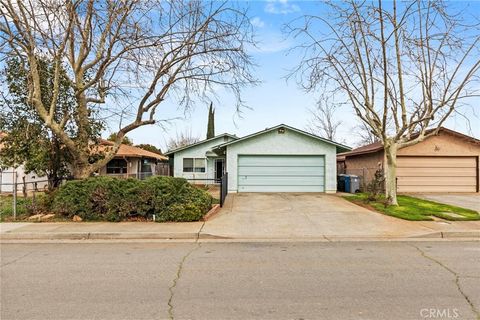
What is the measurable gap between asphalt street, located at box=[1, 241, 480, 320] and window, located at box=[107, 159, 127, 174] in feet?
75.2

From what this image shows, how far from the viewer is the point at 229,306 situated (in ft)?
14.4

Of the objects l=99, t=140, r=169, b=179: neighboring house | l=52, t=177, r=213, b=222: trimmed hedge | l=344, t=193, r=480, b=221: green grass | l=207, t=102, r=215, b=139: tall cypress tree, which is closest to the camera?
l=52, t=177, r=213, b=222: trimmed hedge

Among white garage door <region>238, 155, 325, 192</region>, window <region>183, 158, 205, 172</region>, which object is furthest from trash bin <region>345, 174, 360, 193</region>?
window <region>183, 158, 205, 172</region>

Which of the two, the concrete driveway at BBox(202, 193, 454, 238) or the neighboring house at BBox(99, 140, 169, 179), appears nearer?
the concrete driveway at BBox(202, 193, 454, 238)

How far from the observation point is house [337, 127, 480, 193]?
2131 centimetres

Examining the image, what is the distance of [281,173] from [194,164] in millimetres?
10852

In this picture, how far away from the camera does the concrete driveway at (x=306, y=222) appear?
9.60 metres

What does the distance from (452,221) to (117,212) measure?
10.5 metres

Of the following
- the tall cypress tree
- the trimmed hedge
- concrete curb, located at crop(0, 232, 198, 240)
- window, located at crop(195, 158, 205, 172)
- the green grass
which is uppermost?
the tall cypress tree

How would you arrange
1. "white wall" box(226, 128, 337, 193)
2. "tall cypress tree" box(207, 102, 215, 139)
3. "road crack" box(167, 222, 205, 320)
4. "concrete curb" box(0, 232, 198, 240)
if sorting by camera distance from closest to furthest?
"road crack" box(167, 222, 205, 320)
"concrete curb" box(0, 232, 198, 240)
"white wall" box(226, 128, 337, 193)
"tall cypress tree" box(207, 102, 215, 139)

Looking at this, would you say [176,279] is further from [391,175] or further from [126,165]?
[126,165]

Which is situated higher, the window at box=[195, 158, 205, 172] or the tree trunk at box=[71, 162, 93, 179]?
the window at box=[195, 158, 205, 172]

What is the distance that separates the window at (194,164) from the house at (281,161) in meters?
8.93

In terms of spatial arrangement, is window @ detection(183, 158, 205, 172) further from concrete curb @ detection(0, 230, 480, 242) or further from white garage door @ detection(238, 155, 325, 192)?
concrete curb @ detection(0, 230, 480, 242)
